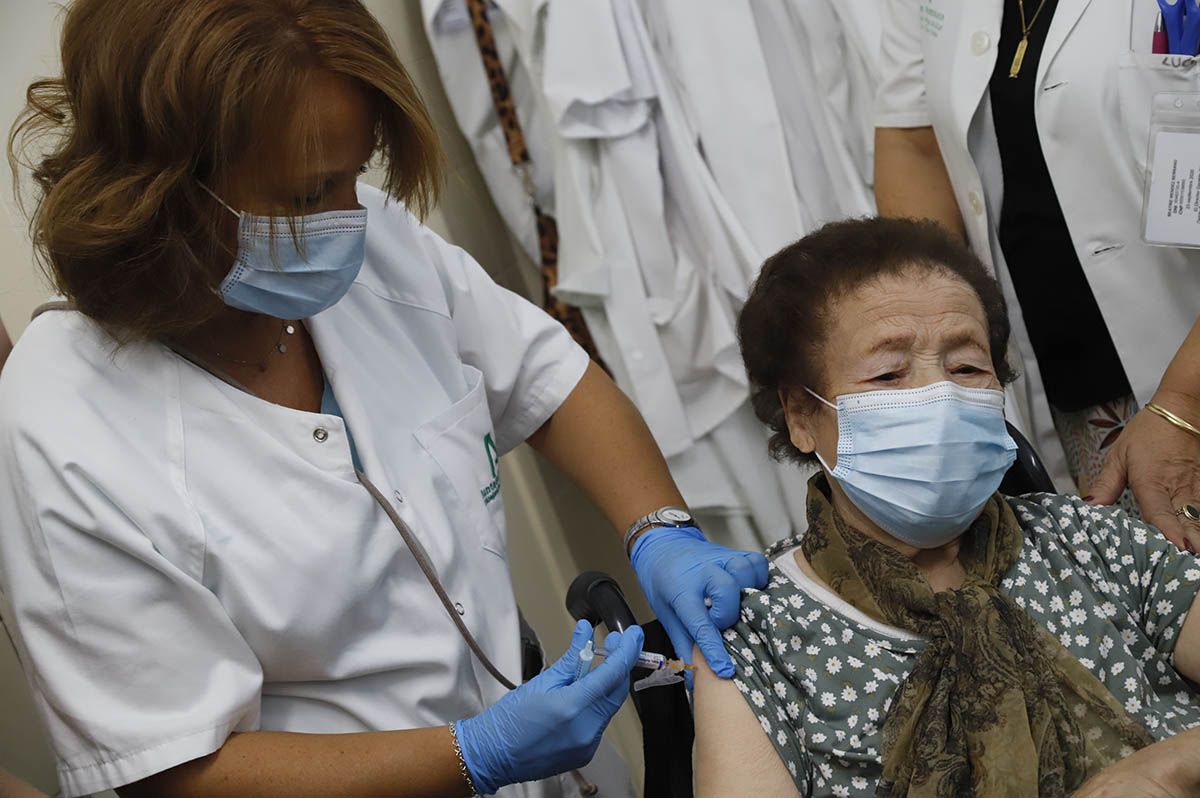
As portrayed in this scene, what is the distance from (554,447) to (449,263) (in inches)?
12.8

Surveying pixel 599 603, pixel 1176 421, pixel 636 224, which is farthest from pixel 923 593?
pixel 636 224

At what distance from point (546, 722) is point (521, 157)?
1447 millimetres

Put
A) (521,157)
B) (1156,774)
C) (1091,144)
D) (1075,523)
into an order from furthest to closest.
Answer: (521,157) → (1091,144) → (1075,523) → (1156,774)

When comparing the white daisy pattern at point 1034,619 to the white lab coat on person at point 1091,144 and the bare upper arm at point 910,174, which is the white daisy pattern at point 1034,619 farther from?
the bare upper arm at point 910,174

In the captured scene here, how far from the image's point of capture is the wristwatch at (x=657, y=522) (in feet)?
5.53

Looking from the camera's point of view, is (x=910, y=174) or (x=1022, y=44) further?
(x=910, y=174)

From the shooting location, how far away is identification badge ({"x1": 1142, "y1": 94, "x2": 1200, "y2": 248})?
165cm

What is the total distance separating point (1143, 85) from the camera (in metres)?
1.69

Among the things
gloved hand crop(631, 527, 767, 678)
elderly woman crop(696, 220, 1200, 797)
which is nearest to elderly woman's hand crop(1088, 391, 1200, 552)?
elderly woman crop(696, 220, 1200, 797)

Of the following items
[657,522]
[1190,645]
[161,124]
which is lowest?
[1190,645]

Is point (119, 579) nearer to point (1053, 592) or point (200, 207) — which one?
point (200, 207)

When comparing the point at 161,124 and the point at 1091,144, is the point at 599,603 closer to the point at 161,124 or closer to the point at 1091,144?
the point at 161,124

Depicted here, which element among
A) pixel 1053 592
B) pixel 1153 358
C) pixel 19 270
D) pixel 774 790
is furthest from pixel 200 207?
pixel 1153 358

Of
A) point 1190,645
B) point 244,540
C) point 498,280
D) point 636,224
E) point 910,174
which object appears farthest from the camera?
point 498,280
